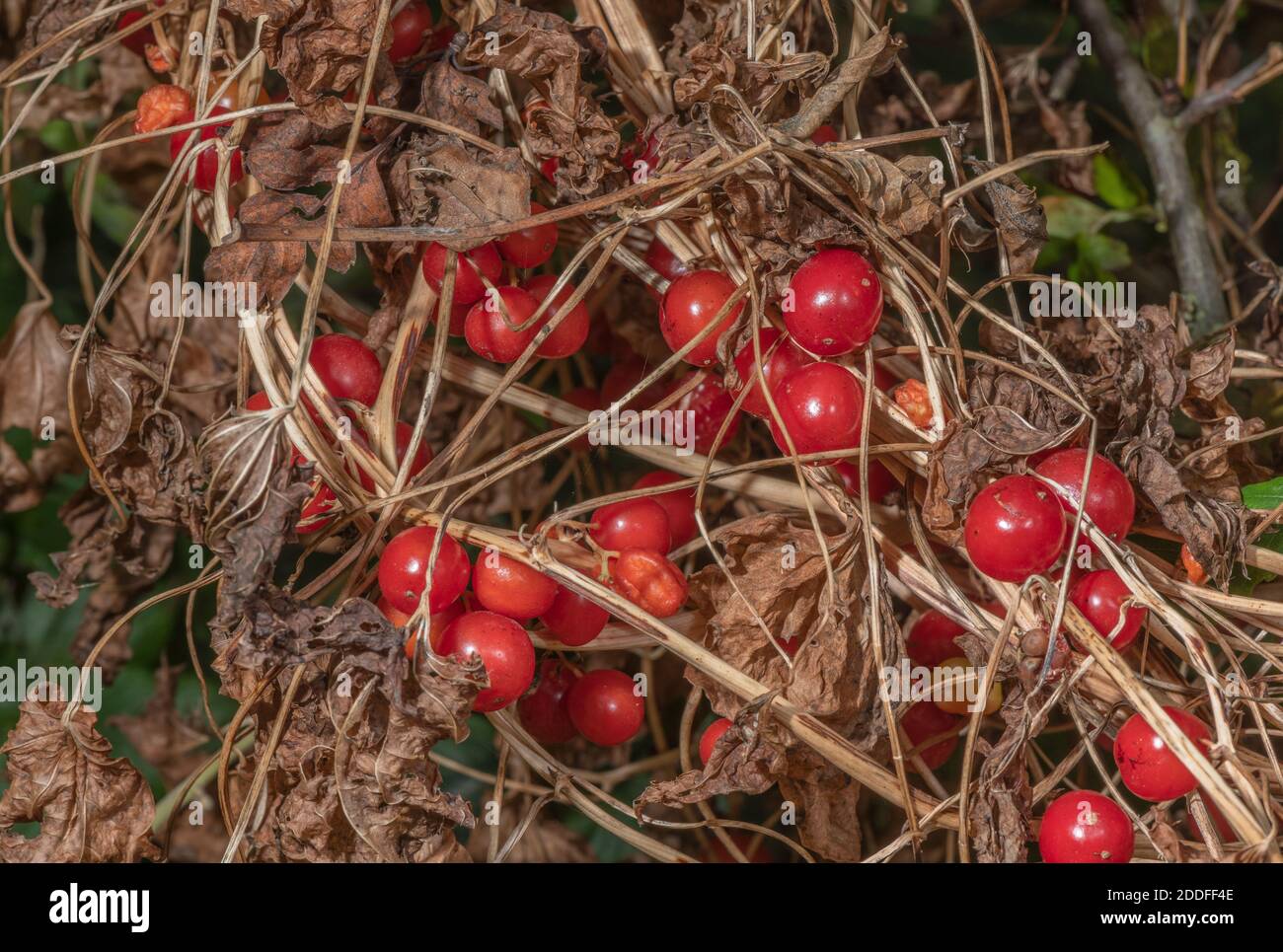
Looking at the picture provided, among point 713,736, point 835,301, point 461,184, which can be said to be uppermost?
point 461,184

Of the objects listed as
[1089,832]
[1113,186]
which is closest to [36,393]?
[1089,832]

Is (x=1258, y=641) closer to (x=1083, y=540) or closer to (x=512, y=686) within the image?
(x=1083, y=540)

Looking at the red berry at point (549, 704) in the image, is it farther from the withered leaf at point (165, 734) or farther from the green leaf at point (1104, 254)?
the green leaf at point (1104, 254)

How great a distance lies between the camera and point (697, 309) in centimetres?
77

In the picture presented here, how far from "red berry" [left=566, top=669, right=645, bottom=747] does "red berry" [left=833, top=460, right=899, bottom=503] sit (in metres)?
0.24

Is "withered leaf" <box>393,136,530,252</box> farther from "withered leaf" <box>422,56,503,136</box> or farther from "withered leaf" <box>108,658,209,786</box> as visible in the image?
"withered leaf" <box>108,658,209,786</box>

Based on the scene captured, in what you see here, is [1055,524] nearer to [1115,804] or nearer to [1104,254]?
[1115,804]

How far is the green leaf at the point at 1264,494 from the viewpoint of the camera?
81cm

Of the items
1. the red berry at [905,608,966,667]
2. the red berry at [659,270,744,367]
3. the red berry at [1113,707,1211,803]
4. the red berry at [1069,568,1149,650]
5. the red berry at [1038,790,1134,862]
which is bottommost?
the red berry at [1038,790,1134,862]

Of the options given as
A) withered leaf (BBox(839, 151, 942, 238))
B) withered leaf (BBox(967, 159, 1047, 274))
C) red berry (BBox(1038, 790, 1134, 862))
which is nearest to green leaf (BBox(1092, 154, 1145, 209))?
withered leaf (BBox(967, 159, 1047, 274))

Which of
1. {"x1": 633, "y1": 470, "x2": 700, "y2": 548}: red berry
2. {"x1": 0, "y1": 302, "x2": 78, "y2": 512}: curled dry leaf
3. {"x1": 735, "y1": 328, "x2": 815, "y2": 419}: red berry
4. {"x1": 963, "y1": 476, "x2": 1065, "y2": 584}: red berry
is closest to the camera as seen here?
{"x1": 963, "y1": 476, "x2": 1065, "y2": 584}: red berry

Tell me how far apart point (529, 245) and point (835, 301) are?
0.23 m

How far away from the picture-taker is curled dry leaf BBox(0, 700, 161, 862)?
0.79 m
